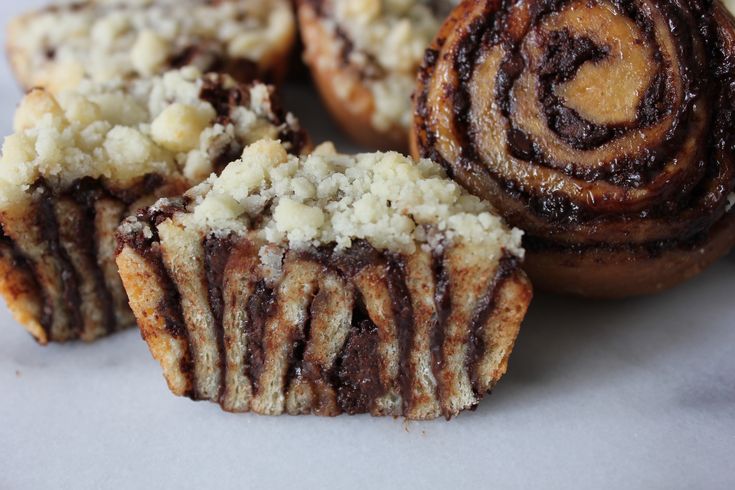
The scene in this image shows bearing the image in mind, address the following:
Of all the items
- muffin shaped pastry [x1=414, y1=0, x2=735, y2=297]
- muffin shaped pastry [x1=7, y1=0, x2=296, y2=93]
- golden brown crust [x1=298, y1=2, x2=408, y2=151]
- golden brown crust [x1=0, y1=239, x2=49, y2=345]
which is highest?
muffin shaped pastry [x1=414, y1=0, x2=735, y2=297]

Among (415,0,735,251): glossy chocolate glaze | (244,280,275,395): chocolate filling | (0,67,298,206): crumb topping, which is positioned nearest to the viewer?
A: (244,280,275,395): chocolate filling

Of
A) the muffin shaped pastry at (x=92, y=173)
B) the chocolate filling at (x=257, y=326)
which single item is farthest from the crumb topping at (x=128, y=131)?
the chocolate filling at (x=257, y=326)

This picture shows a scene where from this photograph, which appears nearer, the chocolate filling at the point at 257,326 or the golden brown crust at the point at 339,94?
the chocolate filling at the point at 257,326

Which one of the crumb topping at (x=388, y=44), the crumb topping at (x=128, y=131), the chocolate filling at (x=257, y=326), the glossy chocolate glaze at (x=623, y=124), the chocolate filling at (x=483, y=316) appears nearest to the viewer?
the chocolate filling at (x=483, y=316)

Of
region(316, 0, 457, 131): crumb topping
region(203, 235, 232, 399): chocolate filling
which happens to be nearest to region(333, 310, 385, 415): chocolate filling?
region(203, 235, 232, 399): chocolate filling

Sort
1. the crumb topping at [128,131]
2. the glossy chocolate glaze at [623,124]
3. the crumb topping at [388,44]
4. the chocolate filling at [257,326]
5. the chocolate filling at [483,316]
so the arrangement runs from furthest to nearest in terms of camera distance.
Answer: the crumb topping at [388,44] < the crumb topping at [128,131] < the glossy chocolate glaze at [623,124] < the chocolate filling at [257,326] < the chocolate filling at [483,316]

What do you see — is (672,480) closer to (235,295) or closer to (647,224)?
(647,224)

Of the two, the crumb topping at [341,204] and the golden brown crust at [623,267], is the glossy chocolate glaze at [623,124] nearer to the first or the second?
the golden brown crust at [623,267]

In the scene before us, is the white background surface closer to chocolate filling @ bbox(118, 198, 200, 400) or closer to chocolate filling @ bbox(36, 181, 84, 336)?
chocolate filling @ bbox(36, 181, 84, 336)
